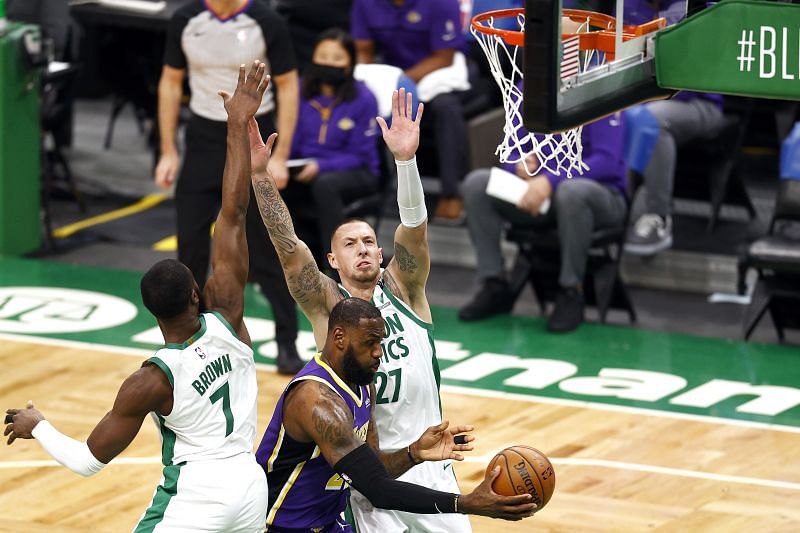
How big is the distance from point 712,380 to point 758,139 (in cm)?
311

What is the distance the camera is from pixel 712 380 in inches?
376

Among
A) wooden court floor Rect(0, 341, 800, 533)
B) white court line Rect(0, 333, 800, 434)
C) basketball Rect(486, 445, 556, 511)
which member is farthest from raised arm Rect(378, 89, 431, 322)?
white court line Rect(0, 333, 800, 434)

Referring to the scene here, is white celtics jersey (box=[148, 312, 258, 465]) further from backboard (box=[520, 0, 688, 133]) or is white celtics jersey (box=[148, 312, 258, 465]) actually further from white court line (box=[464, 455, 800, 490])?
white court line (box=[464, 455, 800, 490])

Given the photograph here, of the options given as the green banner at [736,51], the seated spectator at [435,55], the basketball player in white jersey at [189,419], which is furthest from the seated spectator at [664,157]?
the basketball player in white jersey at [189,419]

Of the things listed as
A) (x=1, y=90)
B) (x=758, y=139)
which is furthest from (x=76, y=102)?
(x=758, y=139)

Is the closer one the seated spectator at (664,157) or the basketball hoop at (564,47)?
the basketball hoop at (564,47)

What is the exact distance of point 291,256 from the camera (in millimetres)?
6445

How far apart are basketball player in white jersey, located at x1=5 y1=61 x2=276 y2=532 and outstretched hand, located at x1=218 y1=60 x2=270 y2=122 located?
25.7 inches

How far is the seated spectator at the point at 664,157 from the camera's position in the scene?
1086cm

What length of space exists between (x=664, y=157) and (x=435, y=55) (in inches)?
72.4

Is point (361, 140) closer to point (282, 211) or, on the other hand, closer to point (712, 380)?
point (712, 380)

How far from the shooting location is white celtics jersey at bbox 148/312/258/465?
5559 millimetres

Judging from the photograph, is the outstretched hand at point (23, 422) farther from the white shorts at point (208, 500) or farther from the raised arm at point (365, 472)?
the raised arm at point (365, 472)

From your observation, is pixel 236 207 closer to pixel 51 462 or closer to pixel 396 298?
pixel 396 298
